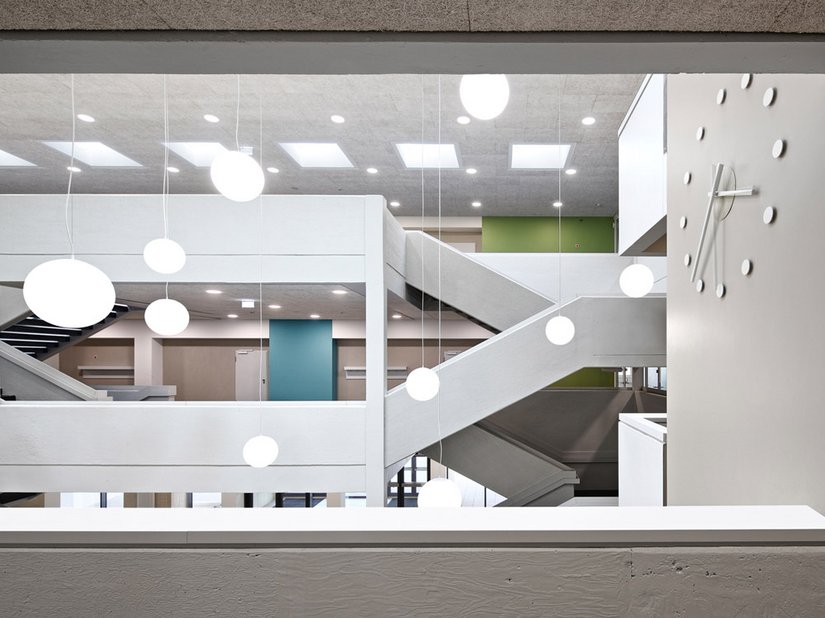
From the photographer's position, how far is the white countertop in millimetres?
1190

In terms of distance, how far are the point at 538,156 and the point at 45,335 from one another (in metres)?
9.32

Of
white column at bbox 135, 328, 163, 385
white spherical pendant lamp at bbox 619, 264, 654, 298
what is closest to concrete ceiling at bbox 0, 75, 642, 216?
white spherical pendant lamp at bbox 619, 264, 654, 298

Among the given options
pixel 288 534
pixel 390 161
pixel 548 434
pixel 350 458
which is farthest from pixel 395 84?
pixel 548 434

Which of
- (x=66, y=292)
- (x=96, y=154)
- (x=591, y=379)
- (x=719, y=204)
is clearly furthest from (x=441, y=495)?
(x=591, y=379)

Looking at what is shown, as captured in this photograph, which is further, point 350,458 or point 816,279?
point 350,458

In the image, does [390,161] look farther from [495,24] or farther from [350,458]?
[495,24]

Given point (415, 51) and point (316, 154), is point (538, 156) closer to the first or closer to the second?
point (316, 154)

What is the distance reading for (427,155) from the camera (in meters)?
7.99

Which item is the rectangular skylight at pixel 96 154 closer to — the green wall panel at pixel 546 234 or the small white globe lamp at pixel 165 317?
the small white globe lamp at pixel 165 317

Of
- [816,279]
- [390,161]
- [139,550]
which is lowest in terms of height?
[139,550]

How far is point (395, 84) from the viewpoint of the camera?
18.7ft

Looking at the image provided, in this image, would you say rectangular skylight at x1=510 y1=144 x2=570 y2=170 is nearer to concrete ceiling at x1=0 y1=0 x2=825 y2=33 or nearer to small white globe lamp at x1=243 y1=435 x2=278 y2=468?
small white globe lamp at x1=243 y1=435 x2=278 y2=468

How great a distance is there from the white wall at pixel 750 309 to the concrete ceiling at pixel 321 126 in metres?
3.42

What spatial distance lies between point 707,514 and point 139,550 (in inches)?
56.0
